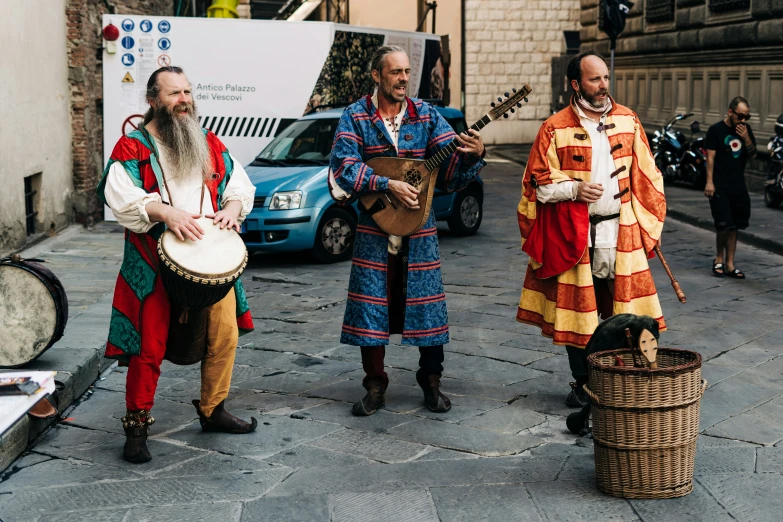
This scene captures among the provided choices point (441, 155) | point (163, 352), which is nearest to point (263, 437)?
point (163, 352)

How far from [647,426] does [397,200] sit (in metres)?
1.79

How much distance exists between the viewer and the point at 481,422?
18.1ft

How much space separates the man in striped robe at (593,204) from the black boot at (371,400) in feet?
3.18

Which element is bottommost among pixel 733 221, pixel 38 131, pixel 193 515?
pixel 193 515

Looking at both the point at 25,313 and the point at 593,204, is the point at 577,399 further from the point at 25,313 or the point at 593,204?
the point at 25,313

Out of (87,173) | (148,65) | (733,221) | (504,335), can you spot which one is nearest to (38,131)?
(87,173)

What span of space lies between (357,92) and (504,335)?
7.93 meters

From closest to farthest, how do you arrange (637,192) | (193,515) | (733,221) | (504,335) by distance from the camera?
(193,515)
(637,192)
(504,335)
(733,221)

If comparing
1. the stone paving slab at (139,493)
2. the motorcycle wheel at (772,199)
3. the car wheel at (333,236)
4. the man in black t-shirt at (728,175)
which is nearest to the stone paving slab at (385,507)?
the stone paving slab at (139,493)

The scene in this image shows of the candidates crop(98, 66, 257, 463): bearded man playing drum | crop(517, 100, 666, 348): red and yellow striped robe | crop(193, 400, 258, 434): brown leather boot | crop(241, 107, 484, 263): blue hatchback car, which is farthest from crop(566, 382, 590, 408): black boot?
crop(241, 107, 484, 263): blue hatchback car

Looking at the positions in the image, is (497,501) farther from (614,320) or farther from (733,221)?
(733,221)

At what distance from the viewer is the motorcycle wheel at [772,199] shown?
1459cm

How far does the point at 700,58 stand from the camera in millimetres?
20297

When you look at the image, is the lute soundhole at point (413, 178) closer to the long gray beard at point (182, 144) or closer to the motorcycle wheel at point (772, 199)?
the long gray beard at point (182, 144)
